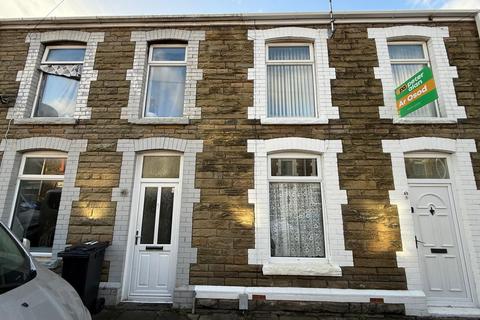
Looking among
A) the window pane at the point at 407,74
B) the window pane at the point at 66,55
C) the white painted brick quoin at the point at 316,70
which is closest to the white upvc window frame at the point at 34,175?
the window pane at the point at 66,55

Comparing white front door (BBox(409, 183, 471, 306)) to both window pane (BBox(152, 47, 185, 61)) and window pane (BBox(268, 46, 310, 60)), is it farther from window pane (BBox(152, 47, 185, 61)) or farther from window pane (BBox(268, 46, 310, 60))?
window pane (BBox(152, 47, 185, 61))

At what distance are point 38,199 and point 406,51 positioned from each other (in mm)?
9191

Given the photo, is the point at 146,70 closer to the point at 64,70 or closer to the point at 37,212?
the point at 64,70

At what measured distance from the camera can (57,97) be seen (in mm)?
6848

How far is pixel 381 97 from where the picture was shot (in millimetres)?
6254

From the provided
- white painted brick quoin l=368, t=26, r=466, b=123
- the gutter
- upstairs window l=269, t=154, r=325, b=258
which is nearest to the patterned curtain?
the gutter

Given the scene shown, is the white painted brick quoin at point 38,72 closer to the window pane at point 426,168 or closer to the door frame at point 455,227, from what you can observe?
the window pane at point 426,168

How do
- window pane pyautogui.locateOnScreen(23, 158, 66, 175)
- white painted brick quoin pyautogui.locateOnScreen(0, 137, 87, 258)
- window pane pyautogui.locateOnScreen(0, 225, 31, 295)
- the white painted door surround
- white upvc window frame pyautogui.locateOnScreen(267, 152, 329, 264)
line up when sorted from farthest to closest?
window pane pyautogui.locateOnScreen(23, 158, 66, 175), white painted brick quoin pyautogui.locateOnScreen(0, 137, 87, 258), white upvc window frame pyautogui.locateOnScreen(267, 152, 329, 264), the white painted door surround, window pane pyautogui.locateOnScreen(0, 225, 31, 295)

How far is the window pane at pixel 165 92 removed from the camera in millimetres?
6648

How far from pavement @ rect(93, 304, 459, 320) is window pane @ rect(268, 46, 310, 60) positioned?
5594mm

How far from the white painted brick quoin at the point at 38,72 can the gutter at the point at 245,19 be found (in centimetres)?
29

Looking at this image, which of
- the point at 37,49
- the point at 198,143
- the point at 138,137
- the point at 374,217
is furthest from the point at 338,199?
the point at 37,49

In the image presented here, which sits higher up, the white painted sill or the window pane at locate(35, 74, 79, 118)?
the window pane at locate(35, 74, 79, 118)

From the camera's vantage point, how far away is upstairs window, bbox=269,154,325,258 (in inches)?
226
